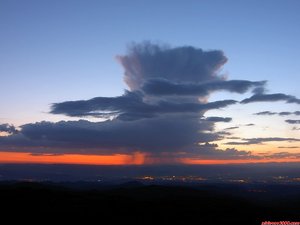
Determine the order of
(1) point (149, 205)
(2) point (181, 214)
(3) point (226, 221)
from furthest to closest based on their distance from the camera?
(1) point (149, 205), (2) point (181, 214), (3) point (226, 221)

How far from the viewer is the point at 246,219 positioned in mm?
158125

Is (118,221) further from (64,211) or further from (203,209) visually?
(203,209)

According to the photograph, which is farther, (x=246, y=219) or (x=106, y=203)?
(x=106, y=203)

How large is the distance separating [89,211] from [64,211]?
10389 millimetres

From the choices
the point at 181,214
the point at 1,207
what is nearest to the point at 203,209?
the point at 181,214

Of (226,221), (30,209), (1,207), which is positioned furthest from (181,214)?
(1,207)

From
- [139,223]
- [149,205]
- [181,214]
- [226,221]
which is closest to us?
[139,223]

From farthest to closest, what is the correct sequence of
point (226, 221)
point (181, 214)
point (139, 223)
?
point (181, 214)
point (226, 221)
point (139, 223)

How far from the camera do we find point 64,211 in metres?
154

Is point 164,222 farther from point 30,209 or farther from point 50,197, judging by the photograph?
point 50,197

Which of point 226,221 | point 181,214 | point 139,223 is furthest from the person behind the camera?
point 181,214

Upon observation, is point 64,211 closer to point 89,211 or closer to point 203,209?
point 89,211

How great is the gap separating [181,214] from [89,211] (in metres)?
40.6

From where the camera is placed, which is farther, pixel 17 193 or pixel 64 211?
pixel 17 193
